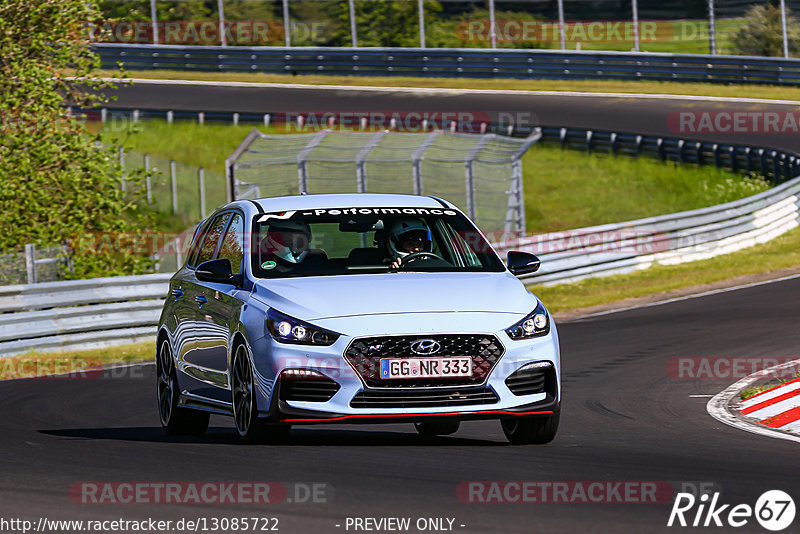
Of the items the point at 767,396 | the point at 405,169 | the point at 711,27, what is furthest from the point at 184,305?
the point at 711,27

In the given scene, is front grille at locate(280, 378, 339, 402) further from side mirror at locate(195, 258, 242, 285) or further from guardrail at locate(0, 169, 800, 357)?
guardrail at locate(0, 169, 800, 357)

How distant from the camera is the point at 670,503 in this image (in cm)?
699

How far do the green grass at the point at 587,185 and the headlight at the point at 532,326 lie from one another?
23.3 meters

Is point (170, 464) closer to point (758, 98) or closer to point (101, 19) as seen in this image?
point (101, 19)

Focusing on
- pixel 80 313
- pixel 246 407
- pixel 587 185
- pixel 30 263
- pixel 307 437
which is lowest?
pixel 587 185

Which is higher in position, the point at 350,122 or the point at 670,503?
the point at 670,503

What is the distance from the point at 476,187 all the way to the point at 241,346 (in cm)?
1983

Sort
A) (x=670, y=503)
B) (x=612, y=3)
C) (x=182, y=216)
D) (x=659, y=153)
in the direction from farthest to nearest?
(x=612, y=3) → (x=659, y=153) → (x=182, y=216) → (x=670, y=503)

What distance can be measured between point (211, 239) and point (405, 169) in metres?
18.8

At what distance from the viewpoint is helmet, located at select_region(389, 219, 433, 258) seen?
10.1 meters

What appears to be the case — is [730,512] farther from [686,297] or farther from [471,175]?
[471,175]

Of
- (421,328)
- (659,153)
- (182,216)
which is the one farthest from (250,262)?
(659,153)

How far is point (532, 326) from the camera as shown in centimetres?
910

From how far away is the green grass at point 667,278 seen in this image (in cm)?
2344
